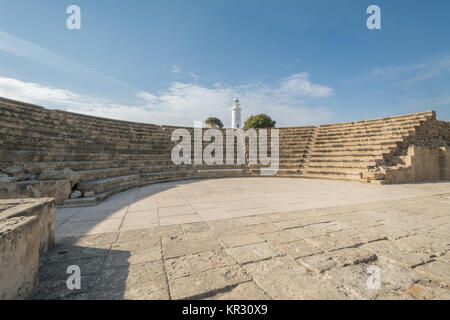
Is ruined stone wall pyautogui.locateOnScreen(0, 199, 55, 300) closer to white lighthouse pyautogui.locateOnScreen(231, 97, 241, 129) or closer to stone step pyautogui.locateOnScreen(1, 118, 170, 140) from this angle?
stone step pyautogui.locateOnScreen(1, 118, 170, 140)

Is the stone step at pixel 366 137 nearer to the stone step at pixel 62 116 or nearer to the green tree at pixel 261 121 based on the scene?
the stone step at pixel 62 116

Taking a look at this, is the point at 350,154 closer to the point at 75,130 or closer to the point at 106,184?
the point at 106,184

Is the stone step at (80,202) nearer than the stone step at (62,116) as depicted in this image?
Yes

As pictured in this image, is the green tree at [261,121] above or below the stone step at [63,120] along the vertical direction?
above

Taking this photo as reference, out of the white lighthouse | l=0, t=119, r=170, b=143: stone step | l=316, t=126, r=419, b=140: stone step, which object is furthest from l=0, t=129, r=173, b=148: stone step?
the white lighthouse

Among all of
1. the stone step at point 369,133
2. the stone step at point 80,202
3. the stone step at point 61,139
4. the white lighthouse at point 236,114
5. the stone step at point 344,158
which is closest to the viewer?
the stone step at point 80,202

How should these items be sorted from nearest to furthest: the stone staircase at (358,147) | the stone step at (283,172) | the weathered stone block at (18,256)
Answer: the weathered stone block at (18,256)
the stone staircase at (358,147)
the stone step at (283,172)

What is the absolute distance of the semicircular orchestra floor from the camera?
1.56 m

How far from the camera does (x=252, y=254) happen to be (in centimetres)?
212

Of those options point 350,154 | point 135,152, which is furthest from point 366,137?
point 135,152

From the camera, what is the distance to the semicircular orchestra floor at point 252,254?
156cm

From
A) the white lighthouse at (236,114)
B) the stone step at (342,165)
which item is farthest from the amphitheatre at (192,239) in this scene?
the white lighthouse at (236,114)
